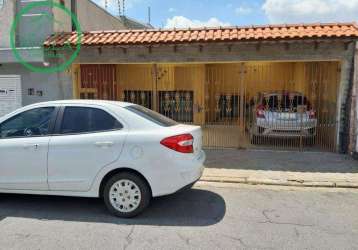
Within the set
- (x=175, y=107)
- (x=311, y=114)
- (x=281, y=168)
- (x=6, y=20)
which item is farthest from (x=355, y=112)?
(x=6, y=20)

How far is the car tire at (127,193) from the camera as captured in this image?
4.41 m

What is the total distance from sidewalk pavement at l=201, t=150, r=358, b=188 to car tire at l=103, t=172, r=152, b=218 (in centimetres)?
214

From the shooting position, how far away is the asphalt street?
3779mm

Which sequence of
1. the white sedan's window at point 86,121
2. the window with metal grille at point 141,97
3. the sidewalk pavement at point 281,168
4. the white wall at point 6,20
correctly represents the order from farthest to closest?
the window with metal grille at point 141,97 < the white wall at point 6,20 < the sidewalk pavement at point 281,168 < the white sedan's window at point 86,121

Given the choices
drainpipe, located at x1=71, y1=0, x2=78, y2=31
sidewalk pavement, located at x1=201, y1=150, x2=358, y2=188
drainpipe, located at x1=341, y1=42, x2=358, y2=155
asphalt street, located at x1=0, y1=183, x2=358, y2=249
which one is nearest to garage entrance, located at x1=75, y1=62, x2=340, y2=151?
drainpipe, located at x1=341, y1=42, x2=358, y2=155

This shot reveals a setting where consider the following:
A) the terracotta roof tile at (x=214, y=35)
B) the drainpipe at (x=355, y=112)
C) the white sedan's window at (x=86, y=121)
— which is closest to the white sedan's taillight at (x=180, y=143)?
the white sedan's window at (x=86, y=121)

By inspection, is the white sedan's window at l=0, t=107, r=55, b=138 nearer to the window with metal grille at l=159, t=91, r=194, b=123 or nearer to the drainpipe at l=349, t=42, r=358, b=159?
the window with metal grille at l=159, t=91, r=194, b=123

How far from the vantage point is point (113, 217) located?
14.8 feet

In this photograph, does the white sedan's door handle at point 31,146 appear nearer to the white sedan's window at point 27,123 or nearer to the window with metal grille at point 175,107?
the white sedan's window at point 27,123

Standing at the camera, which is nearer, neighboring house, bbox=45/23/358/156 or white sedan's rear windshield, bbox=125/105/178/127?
white sedan's rear windshield, bbox=125/105/178/127

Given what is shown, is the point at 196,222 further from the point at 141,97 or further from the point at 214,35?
the point at 141,97

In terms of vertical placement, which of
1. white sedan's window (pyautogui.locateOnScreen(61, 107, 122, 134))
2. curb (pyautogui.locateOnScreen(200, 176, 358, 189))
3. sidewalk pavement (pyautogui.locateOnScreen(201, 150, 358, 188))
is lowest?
curb (pyautogui.locateOnScreen(200, 176, 358, 189))

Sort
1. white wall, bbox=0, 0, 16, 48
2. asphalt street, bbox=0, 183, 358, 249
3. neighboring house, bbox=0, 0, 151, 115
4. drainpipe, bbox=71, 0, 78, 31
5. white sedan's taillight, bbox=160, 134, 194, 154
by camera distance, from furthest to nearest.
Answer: drainpipe, bbox=71, 0, 78, 31
white wall, bbox=0, 0, 16, 48
neighboring house, bbox=0, 0, 151, 115
white sedan's taillight, bbox=160, 134, 194, 154
asphalt street, bbox=0, 183, 358, 249

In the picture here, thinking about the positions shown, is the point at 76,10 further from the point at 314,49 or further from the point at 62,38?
the point at 314,49
